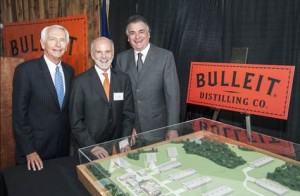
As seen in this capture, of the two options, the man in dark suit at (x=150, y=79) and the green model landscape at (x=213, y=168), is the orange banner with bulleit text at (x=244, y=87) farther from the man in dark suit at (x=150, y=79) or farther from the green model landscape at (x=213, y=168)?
the green model landscape at (x=213, y=168)

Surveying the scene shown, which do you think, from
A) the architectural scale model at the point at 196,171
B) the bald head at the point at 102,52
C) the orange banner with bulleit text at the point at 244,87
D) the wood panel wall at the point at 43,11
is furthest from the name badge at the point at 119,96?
the wood panel wall at the point at 43,11

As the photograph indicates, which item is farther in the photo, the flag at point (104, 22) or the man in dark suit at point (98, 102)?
the flag at point (104, 22)

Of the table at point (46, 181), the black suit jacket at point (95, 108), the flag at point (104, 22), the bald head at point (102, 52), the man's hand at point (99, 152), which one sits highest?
the flag at point (104, 22)

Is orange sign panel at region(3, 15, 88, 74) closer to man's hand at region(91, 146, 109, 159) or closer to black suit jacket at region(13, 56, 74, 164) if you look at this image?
black suit jacket at region(13, 56, 74, 164)

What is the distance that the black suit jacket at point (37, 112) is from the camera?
1.76 m

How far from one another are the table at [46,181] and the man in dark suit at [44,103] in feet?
0.90

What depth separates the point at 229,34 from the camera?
2.33 metres

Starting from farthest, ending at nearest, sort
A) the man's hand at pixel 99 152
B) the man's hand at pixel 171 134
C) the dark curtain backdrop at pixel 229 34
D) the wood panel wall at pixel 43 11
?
1. the wood panel wall at pixel 43 11
2. the dark curtain backdrop at pixel 229 34
3. the man's hand at pixel 171 134
4. the man's hand at pixel 99 152

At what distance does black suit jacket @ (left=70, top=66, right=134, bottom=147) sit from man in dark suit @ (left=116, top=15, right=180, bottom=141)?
25 cm

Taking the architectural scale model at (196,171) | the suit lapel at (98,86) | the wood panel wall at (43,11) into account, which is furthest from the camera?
the wood panel wall at (43,11)

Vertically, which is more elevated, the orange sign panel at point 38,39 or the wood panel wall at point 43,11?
the wood panel wall at point 43,11

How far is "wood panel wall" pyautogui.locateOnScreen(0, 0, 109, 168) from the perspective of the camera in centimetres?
286

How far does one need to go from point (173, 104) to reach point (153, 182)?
103 centimetres

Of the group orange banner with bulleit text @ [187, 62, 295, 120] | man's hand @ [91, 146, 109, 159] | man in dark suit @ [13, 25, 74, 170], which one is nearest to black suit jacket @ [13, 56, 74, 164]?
man in dark suit @ [13, 25, 74, 170]
